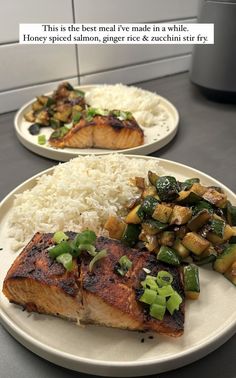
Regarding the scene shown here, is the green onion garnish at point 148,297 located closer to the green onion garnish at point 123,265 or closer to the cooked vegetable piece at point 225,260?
the green onion garnish at point 123,265

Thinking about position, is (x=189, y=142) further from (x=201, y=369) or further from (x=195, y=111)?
(x=201, y=369)

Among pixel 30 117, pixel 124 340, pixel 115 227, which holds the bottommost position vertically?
pixel 124 340

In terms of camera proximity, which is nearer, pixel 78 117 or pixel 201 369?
pixel 201 369

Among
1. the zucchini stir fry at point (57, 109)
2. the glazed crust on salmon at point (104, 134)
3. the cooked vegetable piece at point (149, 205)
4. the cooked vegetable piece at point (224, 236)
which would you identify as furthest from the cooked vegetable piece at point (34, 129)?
the cooked vegetable piece at point (224, 236)

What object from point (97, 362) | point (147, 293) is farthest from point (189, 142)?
point (97, 362)

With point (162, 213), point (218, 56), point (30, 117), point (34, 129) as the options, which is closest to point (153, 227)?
point (162, 213)

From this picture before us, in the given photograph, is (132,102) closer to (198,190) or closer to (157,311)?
(198,190)
